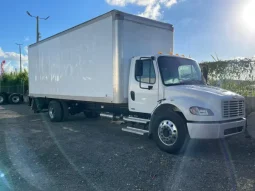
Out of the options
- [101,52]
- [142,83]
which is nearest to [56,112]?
[101,52]

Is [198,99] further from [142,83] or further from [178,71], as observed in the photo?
[142,83]

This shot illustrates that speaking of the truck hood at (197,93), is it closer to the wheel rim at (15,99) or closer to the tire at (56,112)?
the tire at (56,112)

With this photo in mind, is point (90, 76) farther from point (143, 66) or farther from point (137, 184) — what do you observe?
point (137, 184)

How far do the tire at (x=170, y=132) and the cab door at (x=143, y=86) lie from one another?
2.22 ft

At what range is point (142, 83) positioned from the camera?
666 cm

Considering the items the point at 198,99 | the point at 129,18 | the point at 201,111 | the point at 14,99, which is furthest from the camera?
the point at 14,99

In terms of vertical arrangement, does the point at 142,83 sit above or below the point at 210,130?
above

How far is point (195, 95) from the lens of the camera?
552 cm

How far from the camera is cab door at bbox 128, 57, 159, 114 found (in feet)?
21.0

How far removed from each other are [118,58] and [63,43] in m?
3.79

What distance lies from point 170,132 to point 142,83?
1651 mm

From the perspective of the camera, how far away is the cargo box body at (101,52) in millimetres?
6961

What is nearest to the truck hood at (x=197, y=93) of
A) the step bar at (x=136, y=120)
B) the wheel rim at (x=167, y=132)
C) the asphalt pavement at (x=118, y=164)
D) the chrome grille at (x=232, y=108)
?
the chrome grille at (x=232, y=108)

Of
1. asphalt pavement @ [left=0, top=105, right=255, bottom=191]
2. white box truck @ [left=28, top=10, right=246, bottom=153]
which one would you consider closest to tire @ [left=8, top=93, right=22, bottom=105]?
white box truck @ [left=28, top=10, right=246, bottom=153]
